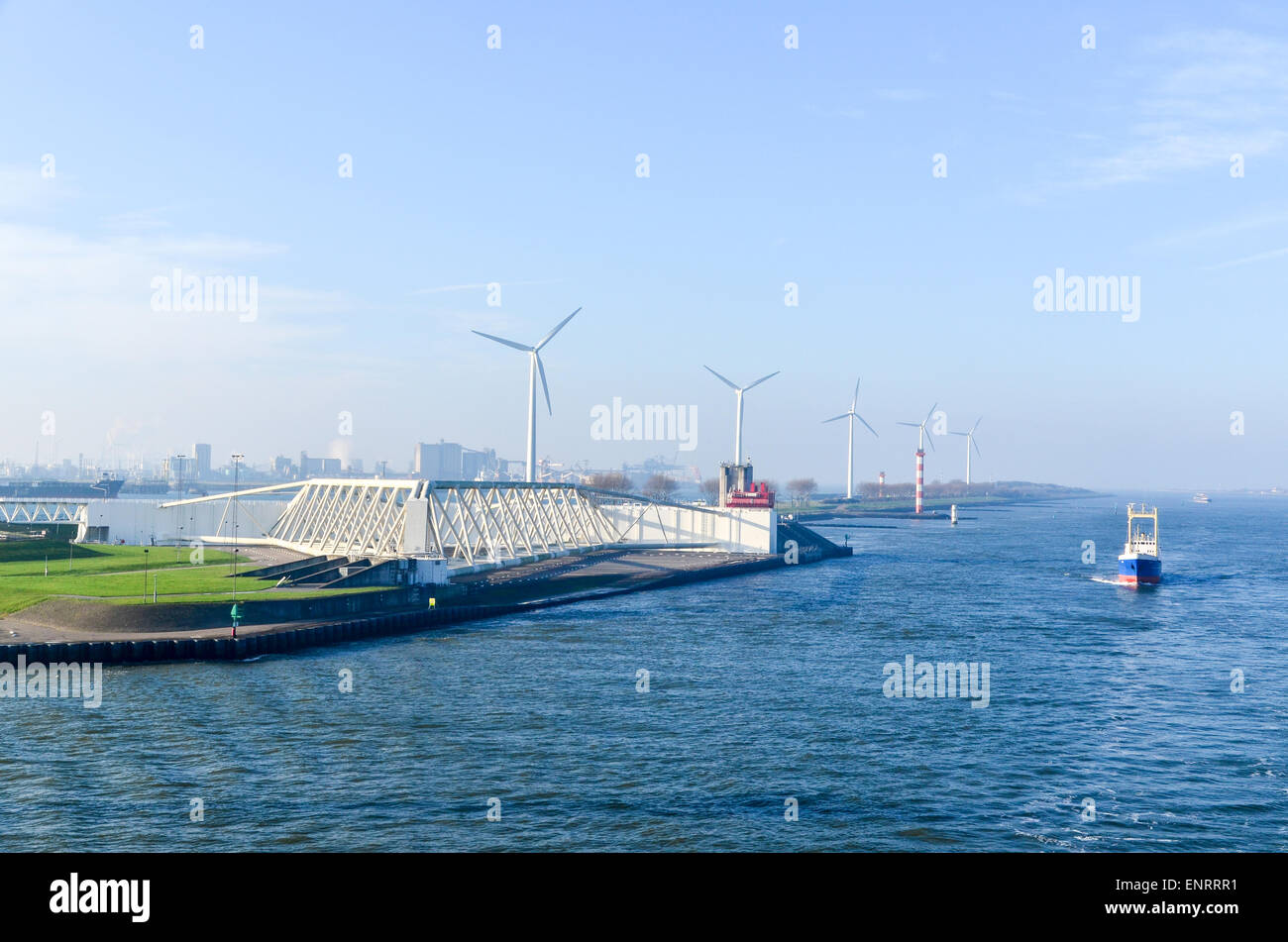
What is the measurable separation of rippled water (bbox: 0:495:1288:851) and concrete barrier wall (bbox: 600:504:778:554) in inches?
2284

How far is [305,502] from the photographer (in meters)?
115

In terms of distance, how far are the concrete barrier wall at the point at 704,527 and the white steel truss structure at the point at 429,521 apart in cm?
180

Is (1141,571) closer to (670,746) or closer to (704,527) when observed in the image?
(704,527)

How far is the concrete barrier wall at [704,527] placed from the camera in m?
133

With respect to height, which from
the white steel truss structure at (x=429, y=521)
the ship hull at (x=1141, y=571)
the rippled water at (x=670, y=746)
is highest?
the white steel truss structure at (x=429, y=521)

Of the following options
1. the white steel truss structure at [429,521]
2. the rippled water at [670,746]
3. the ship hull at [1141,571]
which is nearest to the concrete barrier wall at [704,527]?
the white steel truss structure at [429,521]

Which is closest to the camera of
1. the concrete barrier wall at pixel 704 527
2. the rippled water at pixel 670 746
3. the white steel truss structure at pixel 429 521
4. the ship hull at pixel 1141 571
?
the rippled water at pixel 670 746

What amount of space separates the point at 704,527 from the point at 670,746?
92850 mm

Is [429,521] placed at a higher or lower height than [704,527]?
higher

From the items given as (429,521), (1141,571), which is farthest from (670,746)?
(1141,571)

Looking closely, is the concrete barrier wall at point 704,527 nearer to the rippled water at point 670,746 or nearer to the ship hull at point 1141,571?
the ship hull at point 1141,571

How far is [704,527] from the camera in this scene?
13375cm

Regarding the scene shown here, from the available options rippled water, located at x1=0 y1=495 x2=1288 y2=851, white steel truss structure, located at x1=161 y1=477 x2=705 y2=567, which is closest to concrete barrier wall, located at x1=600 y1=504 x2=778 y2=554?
white steel truss structure, located at x1=161 y1=477 x2=705 y2=567
